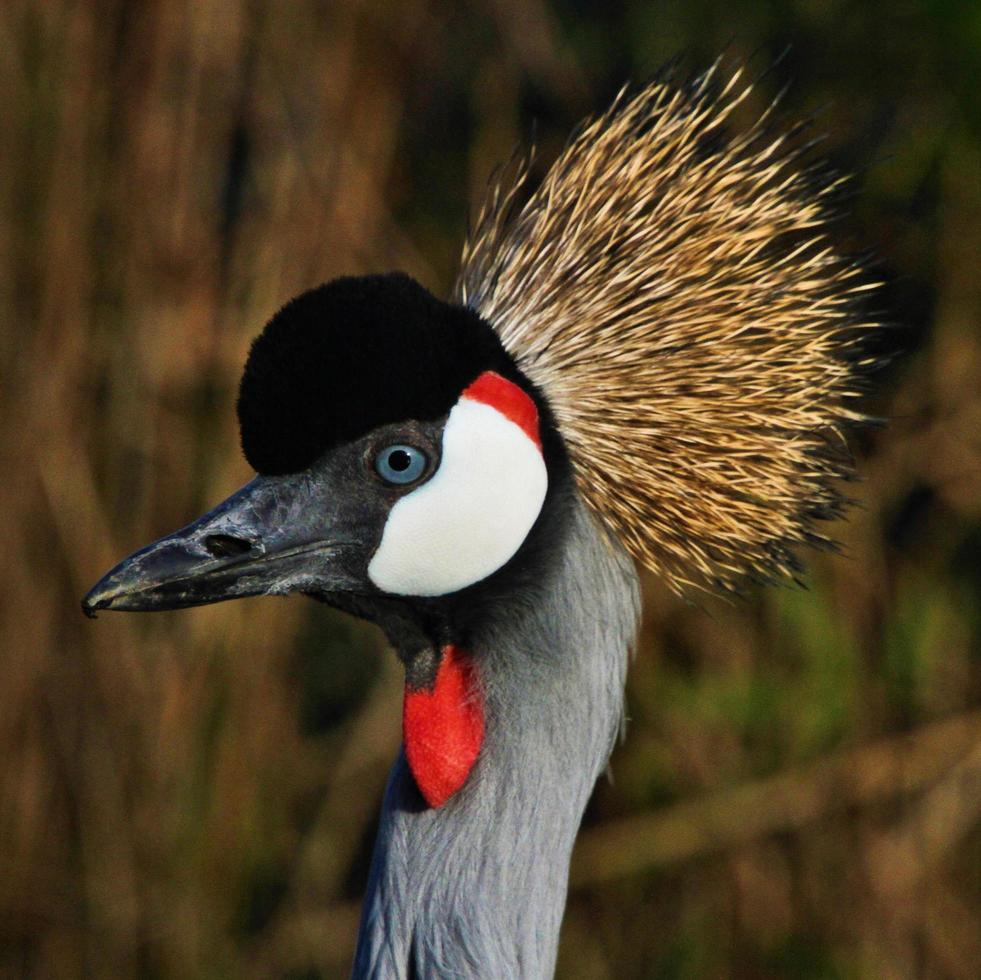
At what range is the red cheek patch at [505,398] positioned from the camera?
111cm

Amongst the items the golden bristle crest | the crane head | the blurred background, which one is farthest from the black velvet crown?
the blurred background

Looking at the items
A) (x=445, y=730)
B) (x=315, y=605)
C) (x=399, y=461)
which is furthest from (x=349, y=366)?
(x=315, y=605)

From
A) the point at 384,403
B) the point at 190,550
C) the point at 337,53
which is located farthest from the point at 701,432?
the point at 337,53

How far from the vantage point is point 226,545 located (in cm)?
111

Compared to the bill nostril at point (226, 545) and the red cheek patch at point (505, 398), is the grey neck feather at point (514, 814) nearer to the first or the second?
the red cheek patch at point (505, 398)

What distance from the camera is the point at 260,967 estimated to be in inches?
90.8

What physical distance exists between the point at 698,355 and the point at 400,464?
11.1 inches

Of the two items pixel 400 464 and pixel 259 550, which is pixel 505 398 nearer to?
pixel 400 464

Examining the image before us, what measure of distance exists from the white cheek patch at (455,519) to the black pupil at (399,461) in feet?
0.07

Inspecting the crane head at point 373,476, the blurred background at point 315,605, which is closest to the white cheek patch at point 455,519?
the crane head at point 373,476

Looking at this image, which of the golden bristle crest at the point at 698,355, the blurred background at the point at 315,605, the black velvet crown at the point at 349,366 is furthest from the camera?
the blurred background at the point at 315,605

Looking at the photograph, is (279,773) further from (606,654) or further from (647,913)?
(606,654)

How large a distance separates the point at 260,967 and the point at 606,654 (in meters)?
1.39

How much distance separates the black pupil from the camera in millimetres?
1102
